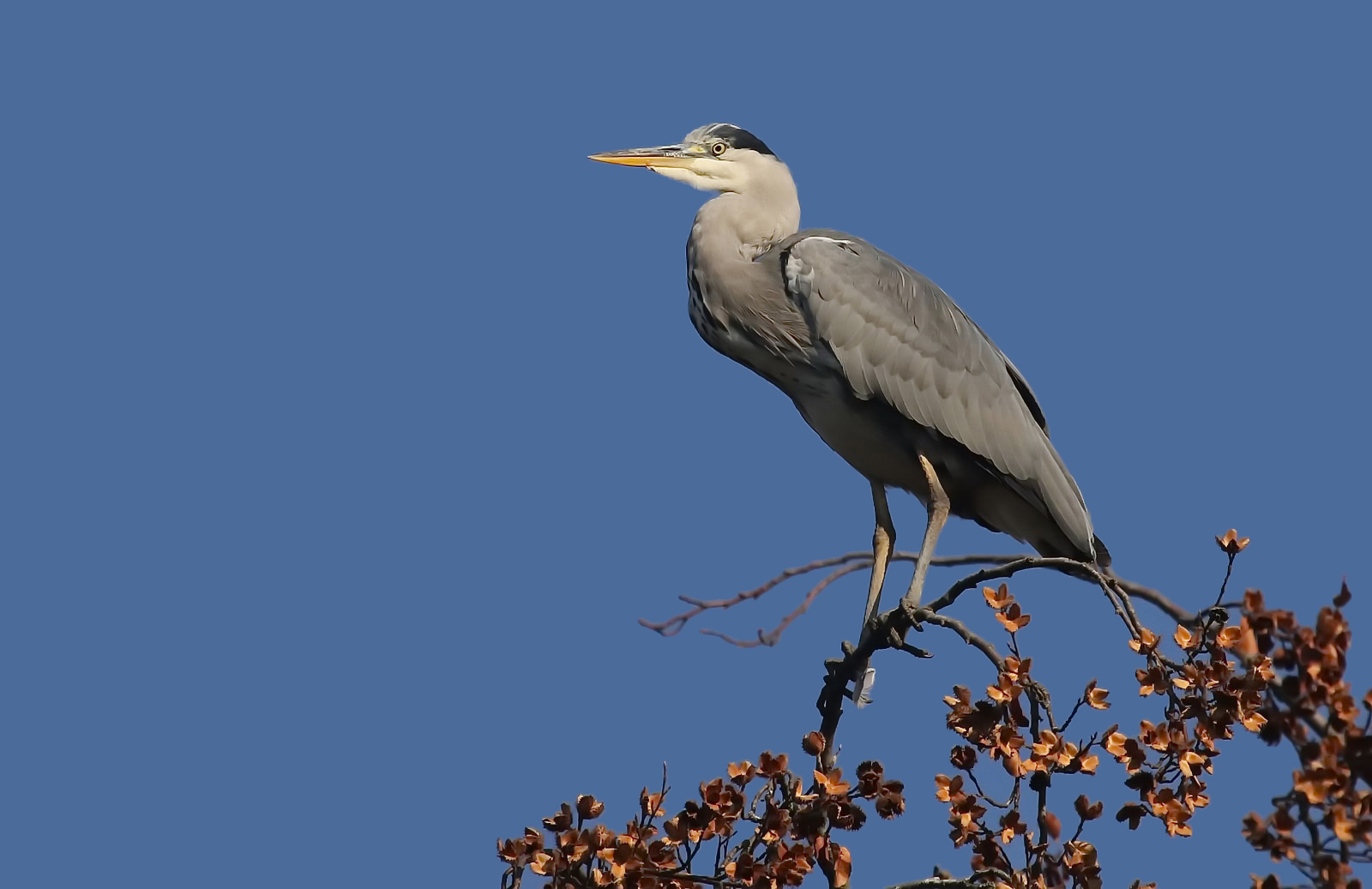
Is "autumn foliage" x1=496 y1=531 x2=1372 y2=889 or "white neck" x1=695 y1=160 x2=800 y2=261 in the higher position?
"white neck" x1=695 y1=160 x2=800 y2=261

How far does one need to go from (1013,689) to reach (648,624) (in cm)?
226

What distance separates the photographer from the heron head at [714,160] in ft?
21.5

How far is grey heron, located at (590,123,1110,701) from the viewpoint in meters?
5.79

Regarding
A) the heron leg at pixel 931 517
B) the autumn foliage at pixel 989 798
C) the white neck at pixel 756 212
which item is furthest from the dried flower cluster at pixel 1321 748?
the white neck at pixel 756 212

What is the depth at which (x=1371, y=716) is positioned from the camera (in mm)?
2480

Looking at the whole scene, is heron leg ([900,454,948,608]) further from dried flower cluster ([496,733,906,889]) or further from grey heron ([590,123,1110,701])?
dried flower cluster ([496,733,906,889])

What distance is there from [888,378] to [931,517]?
1.82 ft

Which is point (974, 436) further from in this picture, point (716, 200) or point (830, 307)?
point (716, 200)

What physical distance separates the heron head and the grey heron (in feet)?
1.24

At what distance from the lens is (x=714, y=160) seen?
659 cm

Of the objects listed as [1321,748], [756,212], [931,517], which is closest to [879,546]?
[931,517]

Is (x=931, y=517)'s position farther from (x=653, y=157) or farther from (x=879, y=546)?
(x=653, y=157)

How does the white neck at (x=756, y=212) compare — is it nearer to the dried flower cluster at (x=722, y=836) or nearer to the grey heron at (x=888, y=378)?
the grey heron at (x=888, y=378)

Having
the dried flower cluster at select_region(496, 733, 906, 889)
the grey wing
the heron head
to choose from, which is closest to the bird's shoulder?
the grey wing
